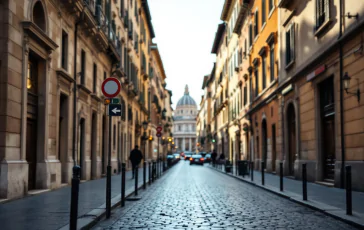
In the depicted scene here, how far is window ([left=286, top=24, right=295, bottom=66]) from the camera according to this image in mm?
23047

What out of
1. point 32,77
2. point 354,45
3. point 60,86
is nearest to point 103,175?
point 60,86

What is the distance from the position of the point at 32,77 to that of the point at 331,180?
35.9 ft

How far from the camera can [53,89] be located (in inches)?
659

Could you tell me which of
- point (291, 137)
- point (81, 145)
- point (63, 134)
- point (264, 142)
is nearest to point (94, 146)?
point (81, 145)

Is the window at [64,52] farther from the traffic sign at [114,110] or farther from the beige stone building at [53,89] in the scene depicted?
the traffic sign at [114,110]

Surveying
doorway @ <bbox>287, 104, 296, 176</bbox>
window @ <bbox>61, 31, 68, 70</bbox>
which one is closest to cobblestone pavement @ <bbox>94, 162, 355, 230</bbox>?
window @ <bbox>61, 31, 68, 70</bbox>

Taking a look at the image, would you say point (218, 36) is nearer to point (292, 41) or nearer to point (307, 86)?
point (292, 41)

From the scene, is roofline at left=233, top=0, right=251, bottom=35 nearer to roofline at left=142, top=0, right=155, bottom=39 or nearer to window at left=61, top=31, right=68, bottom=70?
roofline at left=142, top=0, right=155, bottom=39

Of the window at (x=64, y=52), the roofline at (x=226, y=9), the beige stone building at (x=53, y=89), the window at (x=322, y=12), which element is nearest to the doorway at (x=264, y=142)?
the beige stone building at (x=53, y=89)

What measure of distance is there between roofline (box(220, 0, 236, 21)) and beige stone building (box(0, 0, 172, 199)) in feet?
62.6

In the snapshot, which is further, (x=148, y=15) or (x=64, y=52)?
(x=148, y=15)

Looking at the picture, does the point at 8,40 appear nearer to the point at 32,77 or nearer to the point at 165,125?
the point at 32,77

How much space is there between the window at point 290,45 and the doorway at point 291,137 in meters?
2.27

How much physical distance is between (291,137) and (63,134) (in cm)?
1161
